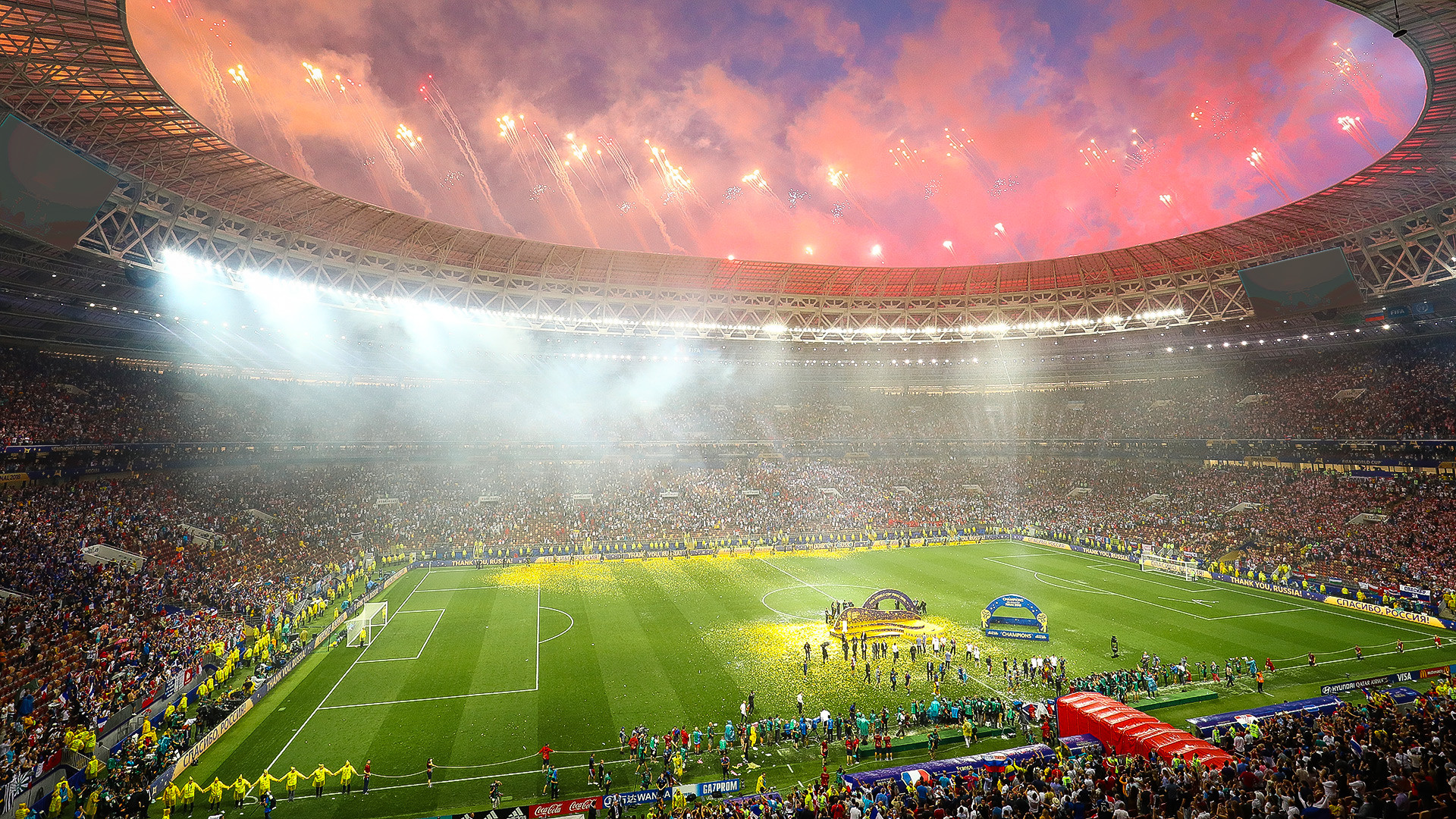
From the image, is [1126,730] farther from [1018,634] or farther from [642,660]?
[642,660]

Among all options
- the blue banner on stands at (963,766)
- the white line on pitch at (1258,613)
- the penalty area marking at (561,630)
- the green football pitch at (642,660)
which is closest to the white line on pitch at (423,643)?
the green football pitch at (642,660)

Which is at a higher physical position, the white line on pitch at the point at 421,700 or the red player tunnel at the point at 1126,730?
the red player tunnel at the point at 1126,730

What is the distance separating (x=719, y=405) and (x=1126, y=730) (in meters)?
51.8

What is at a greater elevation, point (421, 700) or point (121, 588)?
point (121, 588)

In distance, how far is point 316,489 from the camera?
43.8 metres

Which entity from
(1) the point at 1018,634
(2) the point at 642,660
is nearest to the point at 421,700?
(2) the point at 642,660

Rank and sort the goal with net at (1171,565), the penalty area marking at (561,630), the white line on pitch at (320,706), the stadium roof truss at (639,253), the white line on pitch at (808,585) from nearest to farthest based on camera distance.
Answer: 1. the white line on pitch at (320,706)
2. the stadium roof truss at (639,253)
3. the penalty area marking at (561,630)
4. the white line on pitch at (808,585)
5. the goal with net at (1171,565)

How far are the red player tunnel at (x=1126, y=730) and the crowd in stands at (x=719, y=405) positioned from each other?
36.6 m

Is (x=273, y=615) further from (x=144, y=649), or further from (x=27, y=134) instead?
(x=27, y=134)

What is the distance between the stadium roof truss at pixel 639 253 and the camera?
19.7 metres

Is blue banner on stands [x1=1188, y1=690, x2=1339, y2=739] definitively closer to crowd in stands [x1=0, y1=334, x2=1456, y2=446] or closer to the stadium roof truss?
the stadium roof truss

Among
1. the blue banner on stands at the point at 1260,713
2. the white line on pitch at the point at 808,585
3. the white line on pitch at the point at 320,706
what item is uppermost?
the blue banner on stands at the point at 1260,713

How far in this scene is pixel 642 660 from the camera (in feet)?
76.8

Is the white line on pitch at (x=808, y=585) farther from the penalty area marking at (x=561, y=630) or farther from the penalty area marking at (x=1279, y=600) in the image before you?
the penalty area marking at (x=1279, y=600)
